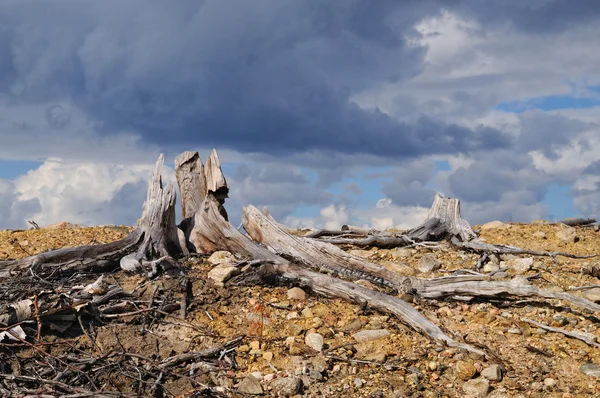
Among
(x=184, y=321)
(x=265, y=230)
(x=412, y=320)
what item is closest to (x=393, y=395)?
(x=412, y=320)

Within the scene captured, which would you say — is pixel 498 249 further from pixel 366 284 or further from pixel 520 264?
pixel 366 284

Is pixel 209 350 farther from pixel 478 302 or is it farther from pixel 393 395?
pixel 478 302

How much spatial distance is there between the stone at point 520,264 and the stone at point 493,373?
366 centimetres

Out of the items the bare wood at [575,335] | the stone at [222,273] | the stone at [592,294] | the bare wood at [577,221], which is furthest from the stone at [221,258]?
the bare wood at [577,221]

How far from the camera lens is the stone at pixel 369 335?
7.86 m

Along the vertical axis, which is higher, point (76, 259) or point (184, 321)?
point (76, 259)

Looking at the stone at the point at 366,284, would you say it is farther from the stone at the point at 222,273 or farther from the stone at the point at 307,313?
the stone at the point at 222,273

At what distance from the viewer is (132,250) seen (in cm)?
1046

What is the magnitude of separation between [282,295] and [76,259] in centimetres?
323

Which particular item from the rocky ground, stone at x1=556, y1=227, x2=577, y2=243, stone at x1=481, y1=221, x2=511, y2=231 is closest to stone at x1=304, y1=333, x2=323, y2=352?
the rocky ground

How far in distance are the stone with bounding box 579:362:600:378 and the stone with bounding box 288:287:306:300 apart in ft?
11.3

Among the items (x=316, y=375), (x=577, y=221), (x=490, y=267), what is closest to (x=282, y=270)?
(x=316, y=375)

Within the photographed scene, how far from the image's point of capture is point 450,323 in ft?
28.1

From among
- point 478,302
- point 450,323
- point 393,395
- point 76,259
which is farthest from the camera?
point 76,259
